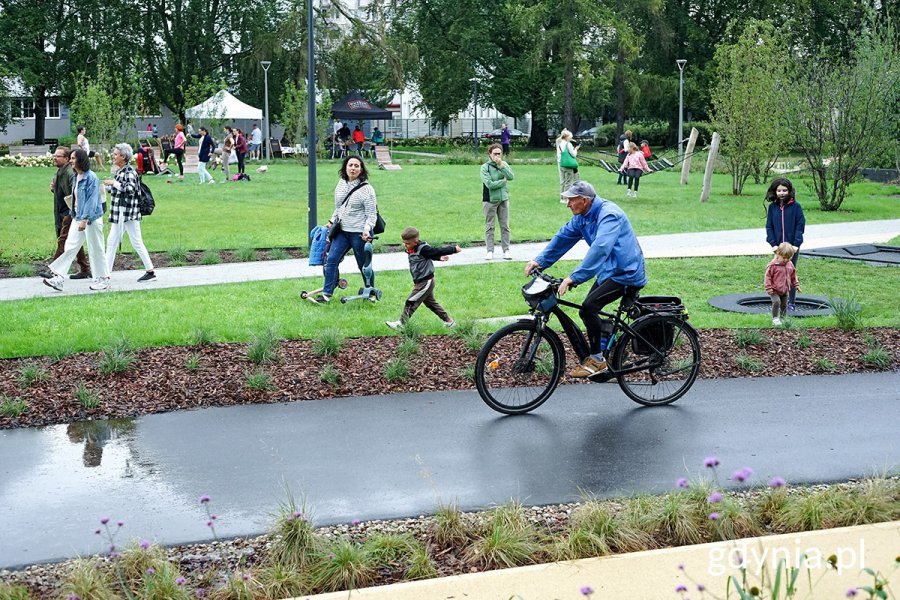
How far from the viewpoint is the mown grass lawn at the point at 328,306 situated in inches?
437

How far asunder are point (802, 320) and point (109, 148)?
3375cm

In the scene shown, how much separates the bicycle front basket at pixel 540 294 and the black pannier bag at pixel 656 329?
0.76 meters

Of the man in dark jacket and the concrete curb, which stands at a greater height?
the man in dark jacket

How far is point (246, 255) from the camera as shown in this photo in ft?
56.6

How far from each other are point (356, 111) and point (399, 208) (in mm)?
30140

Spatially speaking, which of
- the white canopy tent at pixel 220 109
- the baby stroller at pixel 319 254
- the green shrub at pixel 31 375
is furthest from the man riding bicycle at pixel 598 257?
the white canopy tent at pixel 220 109

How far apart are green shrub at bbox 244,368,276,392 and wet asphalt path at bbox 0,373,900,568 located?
33cm

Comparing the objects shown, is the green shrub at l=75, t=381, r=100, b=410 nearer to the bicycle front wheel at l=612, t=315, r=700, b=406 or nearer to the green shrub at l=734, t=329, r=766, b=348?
the bicycle front wheel at l=612, t=315, r=700, b=406

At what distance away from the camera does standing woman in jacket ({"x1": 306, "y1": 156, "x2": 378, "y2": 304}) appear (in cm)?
1278

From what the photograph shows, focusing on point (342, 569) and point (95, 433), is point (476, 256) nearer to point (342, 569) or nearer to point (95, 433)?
point (95, 433)

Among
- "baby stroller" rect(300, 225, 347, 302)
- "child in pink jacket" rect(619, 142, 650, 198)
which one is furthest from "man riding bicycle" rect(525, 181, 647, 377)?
"child in pink jacket" rect(619, 142, 650, 198)

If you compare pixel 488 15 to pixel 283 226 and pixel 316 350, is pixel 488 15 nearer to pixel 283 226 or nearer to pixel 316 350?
pixel 283 226

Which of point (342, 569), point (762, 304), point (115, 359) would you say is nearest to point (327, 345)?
point (115, 359)

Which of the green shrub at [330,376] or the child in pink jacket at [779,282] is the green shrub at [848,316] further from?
the green shrub at [330,376]
